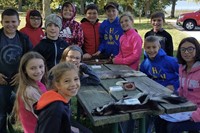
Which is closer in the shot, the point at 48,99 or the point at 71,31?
the point at 48,99

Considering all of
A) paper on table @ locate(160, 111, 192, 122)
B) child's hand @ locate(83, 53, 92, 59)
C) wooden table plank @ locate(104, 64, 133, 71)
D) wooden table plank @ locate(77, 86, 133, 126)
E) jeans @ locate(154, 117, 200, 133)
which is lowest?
jeans @ locate(154, 117, 200, 133)

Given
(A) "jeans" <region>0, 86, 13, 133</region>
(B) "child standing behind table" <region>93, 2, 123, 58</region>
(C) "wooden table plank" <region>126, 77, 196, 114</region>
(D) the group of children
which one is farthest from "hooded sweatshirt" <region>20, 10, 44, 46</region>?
(C) "wooden table plank" <region>126, 77, 196, 114</region>

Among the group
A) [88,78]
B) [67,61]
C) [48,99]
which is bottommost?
[88,78]

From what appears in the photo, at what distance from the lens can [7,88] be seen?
425 centimetres

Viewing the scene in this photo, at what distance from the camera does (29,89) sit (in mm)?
3146

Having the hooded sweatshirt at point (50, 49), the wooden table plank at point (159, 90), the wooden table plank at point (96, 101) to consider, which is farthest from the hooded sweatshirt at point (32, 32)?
the wooden table plank at point (159, 90)

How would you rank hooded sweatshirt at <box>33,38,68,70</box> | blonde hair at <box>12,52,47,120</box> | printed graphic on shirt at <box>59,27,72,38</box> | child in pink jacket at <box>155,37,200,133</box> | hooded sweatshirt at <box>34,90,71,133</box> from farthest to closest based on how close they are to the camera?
printed graphic on shirt at <box>59,27,72,38</box>, hooded sweatshirt at <box>33,38,68,70</box>, child in pink jacket at <box>155,37,200,133</box>, blonde hair at <box>12,52,47,120</box>, hooded sweatshirt at <box>34,90,71,133</box>

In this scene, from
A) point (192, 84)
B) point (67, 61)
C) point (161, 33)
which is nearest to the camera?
point (192, 84)

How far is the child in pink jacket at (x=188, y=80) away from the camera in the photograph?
11.4 ft

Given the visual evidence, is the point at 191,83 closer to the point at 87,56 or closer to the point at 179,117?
the point at 179,117

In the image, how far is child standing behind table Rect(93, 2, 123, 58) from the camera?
18.1ft

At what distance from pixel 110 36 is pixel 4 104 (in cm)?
222

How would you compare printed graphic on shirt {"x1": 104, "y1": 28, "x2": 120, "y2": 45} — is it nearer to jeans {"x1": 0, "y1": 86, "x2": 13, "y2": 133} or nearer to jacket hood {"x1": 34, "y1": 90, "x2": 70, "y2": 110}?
jeans {"x1": 0, "y1": 86, "x2": 13, "y2": 133}

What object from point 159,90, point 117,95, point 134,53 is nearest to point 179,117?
point 159,90
